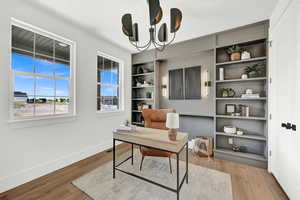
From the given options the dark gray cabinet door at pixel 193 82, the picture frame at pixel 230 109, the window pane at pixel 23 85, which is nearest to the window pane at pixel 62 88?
the window pane at pixel 23 85

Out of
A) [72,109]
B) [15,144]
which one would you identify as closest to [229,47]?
[72,109]

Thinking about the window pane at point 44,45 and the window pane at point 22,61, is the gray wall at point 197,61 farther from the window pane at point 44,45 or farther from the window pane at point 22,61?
the window pane at point 22,61

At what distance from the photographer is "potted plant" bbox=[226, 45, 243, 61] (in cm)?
249

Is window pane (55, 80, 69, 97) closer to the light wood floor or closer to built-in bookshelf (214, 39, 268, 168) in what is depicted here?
the light wood floor

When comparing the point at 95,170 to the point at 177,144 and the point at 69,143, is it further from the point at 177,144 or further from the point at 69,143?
the point at 177,144

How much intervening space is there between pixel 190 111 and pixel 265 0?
2307 mm

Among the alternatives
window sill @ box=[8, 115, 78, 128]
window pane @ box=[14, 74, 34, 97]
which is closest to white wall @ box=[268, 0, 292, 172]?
window sill @ box=[8, 115, 78, 128]

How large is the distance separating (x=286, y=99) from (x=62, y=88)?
3.59m

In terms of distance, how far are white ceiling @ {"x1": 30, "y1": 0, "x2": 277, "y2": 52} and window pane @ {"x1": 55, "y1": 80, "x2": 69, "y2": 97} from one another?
1.16 meters

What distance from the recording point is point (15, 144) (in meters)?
1.71

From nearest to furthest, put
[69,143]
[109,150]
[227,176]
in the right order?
[227,176], [69,143], [109,150]

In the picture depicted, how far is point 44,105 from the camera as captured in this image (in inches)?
→ 83.0

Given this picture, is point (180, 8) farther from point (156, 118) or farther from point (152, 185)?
point (152, 185)

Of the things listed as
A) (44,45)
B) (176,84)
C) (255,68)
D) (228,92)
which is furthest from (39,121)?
(255,68)
